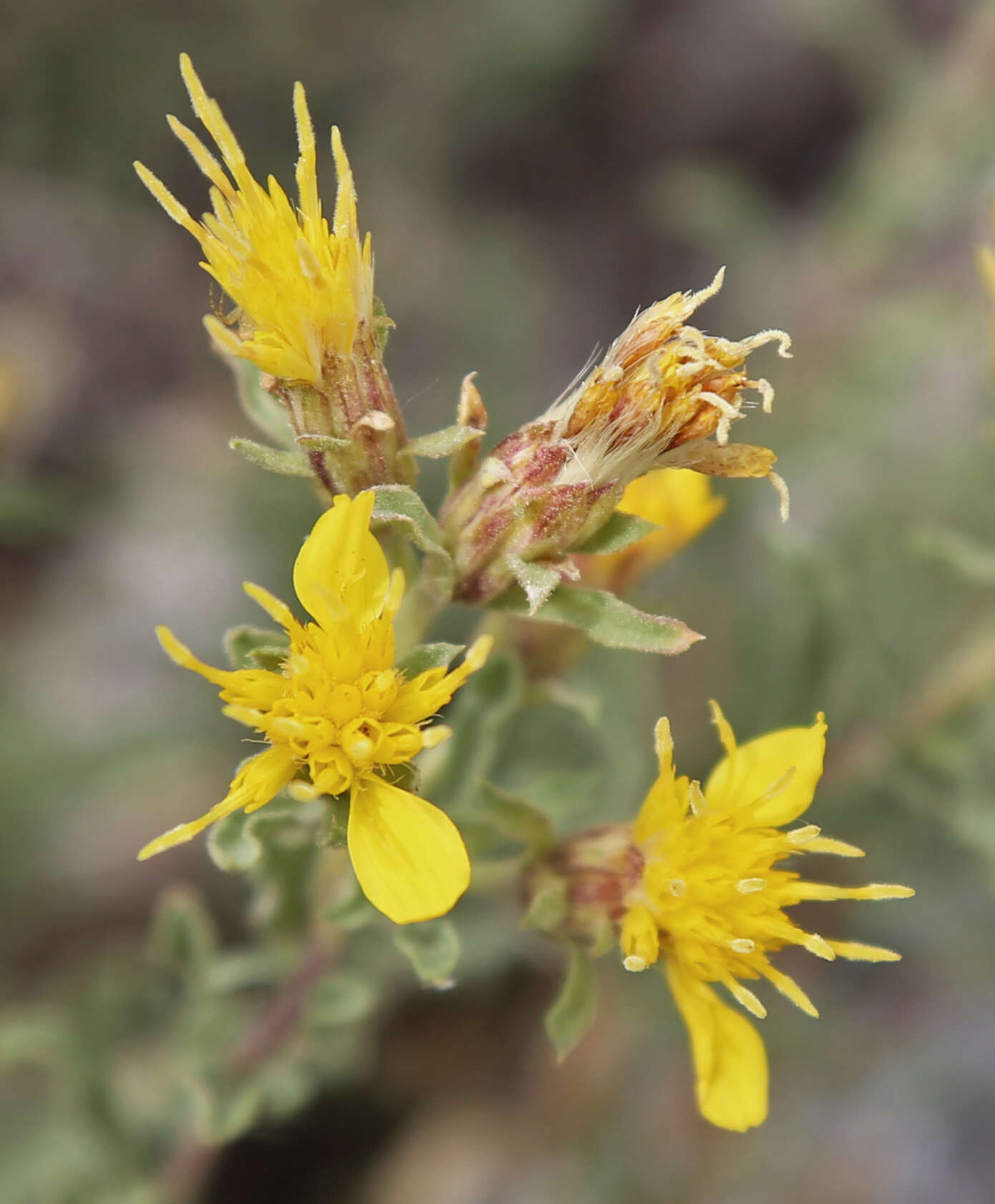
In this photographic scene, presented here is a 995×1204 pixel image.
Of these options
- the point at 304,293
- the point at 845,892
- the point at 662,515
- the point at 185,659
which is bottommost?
the point at 845,892

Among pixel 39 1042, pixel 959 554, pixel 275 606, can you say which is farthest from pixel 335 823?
pixel 959 554

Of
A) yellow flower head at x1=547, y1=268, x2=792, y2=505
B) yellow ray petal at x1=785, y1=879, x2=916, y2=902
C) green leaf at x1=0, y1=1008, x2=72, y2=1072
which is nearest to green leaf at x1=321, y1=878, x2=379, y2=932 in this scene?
yellow ray petal at x1=785, y1=879, x2=916, y2=902

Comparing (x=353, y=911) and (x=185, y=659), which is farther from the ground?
(x=185, y=659)

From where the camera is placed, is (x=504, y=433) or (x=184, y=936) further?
(x=504, y=433)

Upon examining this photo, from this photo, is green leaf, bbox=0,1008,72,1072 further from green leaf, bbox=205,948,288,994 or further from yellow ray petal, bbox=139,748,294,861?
yellow ray petal, bbox=139,748,294,861

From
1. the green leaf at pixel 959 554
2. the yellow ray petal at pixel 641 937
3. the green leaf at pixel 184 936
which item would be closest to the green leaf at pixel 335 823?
the yellow ray petal at pixel 641 937

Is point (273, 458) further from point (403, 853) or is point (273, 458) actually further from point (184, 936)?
point (184, 936)

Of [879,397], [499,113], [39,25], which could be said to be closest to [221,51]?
[39,25]
